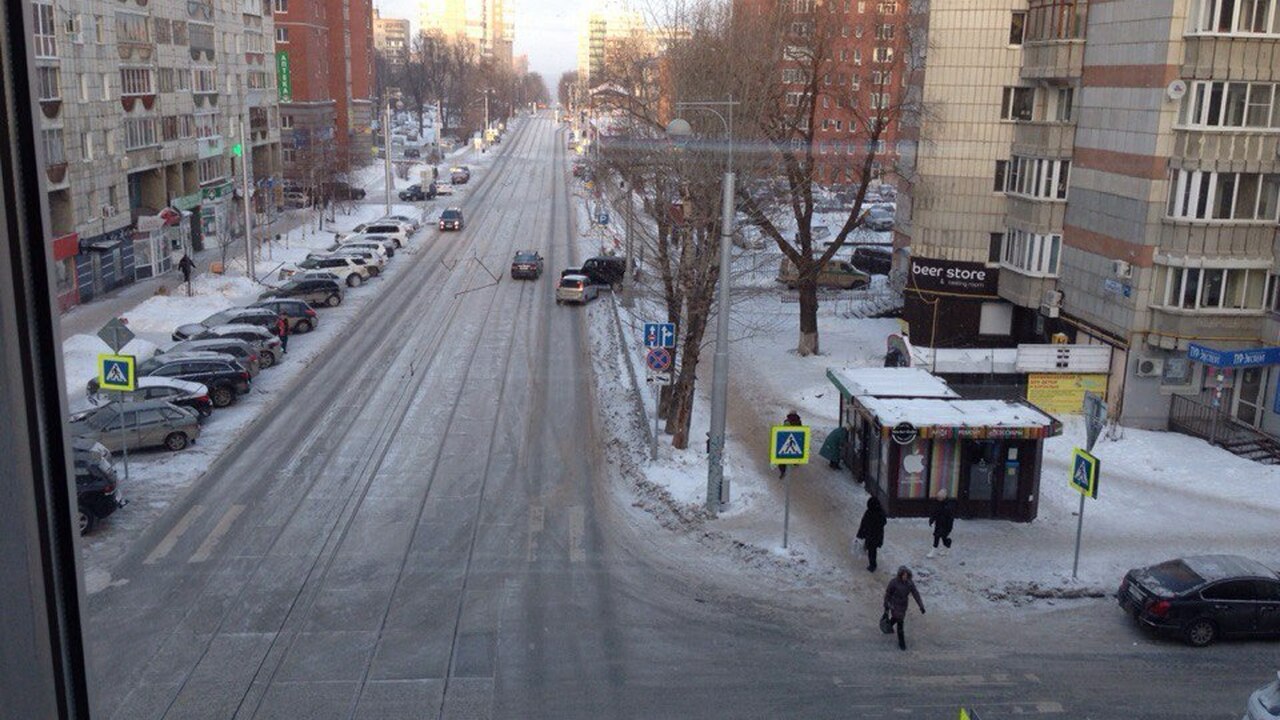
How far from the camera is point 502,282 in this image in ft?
143

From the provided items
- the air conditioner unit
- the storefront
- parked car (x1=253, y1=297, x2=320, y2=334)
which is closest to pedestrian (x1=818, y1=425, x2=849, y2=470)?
the storefront

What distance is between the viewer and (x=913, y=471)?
730 inches

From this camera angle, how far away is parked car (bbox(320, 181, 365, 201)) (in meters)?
63.2

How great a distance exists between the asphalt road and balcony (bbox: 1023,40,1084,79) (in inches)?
615

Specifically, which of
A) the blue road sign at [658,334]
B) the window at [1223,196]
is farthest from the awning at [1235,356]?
Answer: the blue road sign at [658,334]

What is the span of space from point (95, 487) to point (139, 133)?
32424 millimetres

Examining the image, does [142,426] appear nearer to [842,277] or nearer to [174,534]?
[174,534]

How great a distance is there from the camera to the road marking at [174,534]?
16.4 meters

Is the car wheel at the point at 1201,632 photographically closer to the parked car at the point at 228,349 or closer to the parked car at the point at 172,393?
the parked car at the point at 172,393

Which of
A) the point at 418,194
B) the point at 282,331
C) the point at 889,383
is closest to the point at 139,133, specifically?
the point at 282,331

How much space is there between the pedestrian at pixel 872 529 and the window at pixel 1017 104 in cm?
1732

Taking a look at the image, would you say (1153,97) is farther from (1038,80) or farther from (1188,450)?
(1188,450)

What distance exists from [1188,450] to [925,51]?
13.6 meters

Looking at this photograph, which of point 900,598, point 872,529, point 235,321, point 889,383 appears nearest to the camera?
point 900,598
